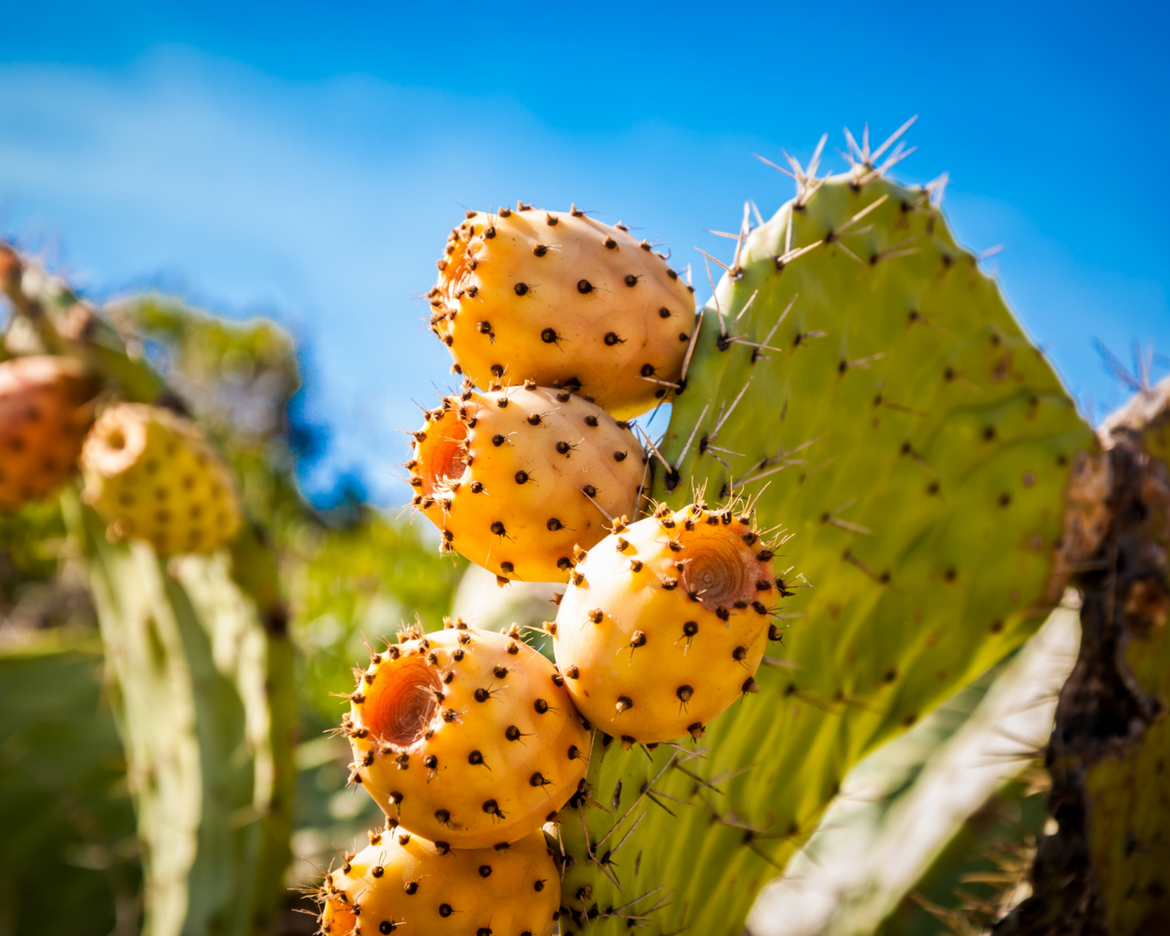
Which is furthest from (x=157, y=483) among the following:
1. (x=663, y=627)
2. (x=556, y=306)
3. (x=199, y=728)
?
(x=663, y=627)

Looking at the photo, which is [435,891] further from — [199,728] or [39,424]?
[39,424]

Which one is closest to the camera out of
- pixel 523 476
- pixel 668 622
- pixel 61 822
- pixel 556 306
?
pixel 668 622

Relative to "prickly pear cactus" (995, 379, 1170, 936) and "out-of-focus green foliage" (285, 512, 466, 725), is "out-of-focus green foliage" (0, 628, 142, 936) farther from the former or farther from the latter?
"prickly pear cactus" (995, 379, 1170, 936)

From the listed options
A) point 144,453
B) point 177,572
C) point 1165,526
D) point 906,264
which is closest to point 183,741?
point 177,572

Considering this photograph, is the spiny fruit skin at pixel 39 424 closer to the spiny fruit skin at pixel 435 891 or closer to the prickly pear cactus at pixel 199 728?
the prickly pear cactus at pixel 199 728

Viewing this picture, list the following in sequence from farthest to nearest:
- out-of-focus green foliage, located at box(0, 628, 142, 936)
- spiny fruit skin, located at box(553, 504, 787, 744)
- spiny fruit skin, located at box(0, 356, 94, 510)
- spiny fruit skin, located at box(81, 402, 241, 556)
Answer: out-of-focus green foliage, located at box(0, 628, 142, 936) → spiny fruit skin, located at box(0, 356, 94, 510) → spiny fruit skin, located at box(81, 402, 241, 556) → spiny fruit skin, located at box(553, 504, 787, 744)

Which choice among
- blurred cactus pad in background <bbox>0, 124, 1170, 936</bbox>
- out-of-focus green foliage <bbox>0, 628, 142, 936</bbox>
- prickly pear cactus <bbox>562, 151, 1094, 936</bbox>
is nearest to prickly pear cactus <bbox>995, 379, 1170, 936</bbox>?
blurred cactus pad in background <bbox>0, 124, 1170, 936</bbox>

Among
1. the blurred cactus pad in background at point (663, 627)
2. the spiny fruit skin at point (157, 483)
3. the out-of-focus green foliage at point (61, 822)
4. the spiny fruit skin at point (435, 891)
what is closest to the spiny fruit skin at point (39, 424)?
the blurred cactus pad in background at point (663, 627)

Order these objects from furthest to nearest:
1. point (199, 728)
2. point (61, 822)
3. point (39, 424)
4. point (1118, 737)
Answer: point (61, 822) < point (199, 728) < point (39, 424) < point (1118, 737)

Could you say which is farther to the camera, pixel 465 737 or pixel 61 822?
pixel 61 822
